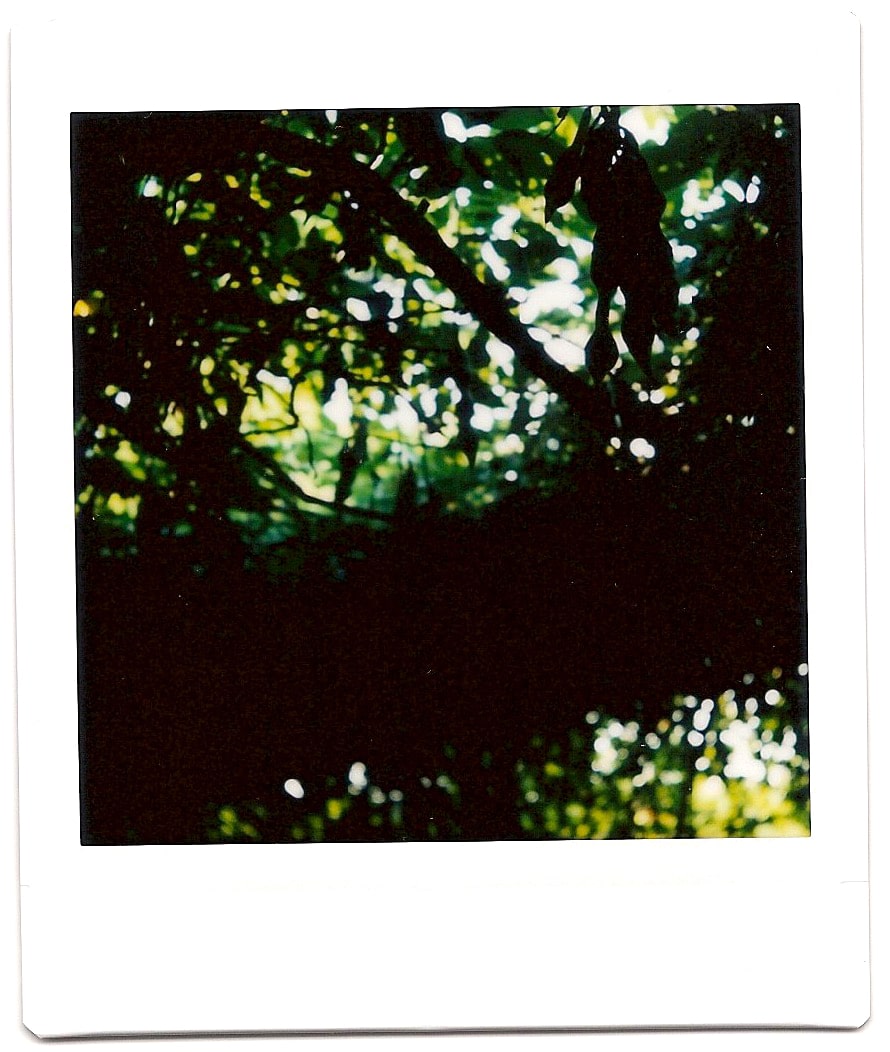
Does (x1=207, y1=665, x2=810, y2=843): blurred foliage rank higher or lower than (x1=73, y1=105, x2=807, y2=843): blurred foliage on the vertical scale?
lower

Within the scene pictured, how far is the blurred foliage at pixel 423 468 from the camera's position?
1.08m

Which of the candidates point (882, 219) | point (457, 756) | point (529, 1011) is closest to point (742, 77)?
point (882, 219)

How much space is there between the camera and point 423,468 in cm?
108

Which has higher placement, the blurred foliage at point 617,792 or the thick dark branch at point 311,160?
the thick dark branch at point 311,160

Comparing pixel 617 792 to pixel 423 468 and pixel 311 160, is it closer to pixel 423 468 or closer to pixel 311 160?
pixel 423 468

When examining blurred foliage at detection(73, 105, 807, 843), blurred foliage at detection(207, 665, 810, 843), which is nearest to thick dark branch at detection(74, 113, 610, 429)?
blurred foliage at detection(73, 105, 807, 843)

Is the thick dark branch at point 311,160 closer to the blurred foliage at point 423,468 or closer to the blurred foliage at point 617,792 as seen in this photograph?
the blurred foliage at point 423,468

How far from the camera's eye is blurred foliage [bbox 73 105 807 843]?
3.55 feet

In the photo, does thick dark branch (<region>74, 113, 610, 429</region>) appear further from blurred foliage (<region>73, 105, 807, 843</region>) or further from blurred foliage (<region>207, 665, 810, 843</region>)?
blurred foliage (<region>207, 665, 810, 843</region>)

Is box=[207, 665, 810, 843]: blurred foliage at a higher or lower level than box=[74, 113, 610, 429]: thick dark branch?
lower

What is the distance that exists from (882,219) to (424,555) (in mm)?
638

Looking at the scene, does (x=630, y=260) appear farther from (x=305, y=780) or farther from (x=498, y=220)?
(x=305, y=780)

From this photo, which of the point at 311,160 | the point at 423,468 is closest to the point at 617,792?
the point at 423,468

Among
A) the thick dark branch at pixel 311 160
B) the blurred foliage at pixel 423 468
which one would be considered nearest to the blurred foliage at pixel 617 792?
the blurred foliage at pixel 423 468
